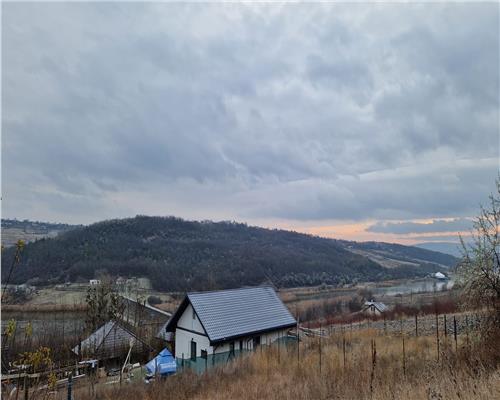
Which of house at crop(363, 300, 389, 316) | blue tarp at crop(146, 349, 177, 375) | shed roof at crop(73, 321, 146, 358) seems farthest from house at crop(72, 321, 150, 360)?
house at crop(363, 300, 389, 316)

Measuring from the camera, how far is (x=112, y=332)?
20969mm

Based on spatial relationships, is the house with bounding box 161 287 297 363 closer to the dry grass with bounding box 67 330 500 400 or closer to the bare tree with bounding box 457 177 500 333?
the dry grass with bounding box 67 330 500 400

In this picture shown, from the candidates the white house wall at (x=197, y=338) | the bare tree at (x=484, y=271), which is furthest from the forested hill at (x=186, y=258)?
the bare tree at (x=484, y=271)

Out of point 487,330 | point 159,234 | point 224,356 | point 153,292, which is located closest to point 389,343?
point 487,330

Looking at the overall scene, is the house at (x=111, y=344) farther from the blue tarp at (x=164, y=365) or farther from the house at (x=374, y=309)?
the house at (x=374, y=309)

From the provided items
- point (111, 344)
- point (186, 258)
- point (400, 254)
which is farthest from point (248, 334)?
point (400, 254)

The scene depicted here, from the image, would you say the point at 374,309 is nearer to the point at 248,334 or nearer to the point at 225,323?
the point at 248,334

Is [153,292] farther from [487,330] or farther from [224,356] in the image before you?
[487,330]

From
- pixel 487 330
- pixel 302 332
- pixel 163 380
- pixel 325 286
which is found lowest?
pixel 325 286

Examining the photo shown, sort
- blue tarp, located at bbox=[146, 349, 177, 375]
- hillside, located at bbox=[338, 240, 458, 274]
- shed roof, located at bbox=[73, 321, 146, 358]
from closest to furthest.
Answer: blue tarp, located at bbox=[146, 349, 177, 375] < shed roof, located at bbox=[73, 321, 146, 358] < hillside, located at bbox=[338, 240, 458, 274]

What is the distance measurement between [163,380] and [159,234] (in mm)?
88811

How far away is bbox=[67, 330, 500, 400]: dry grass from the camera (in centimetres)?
495

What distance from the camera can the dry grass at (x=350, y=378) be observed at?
495 centimetres

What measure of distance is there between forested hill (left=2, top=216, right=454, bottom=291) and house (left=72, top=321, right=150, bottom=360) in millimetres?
39580
